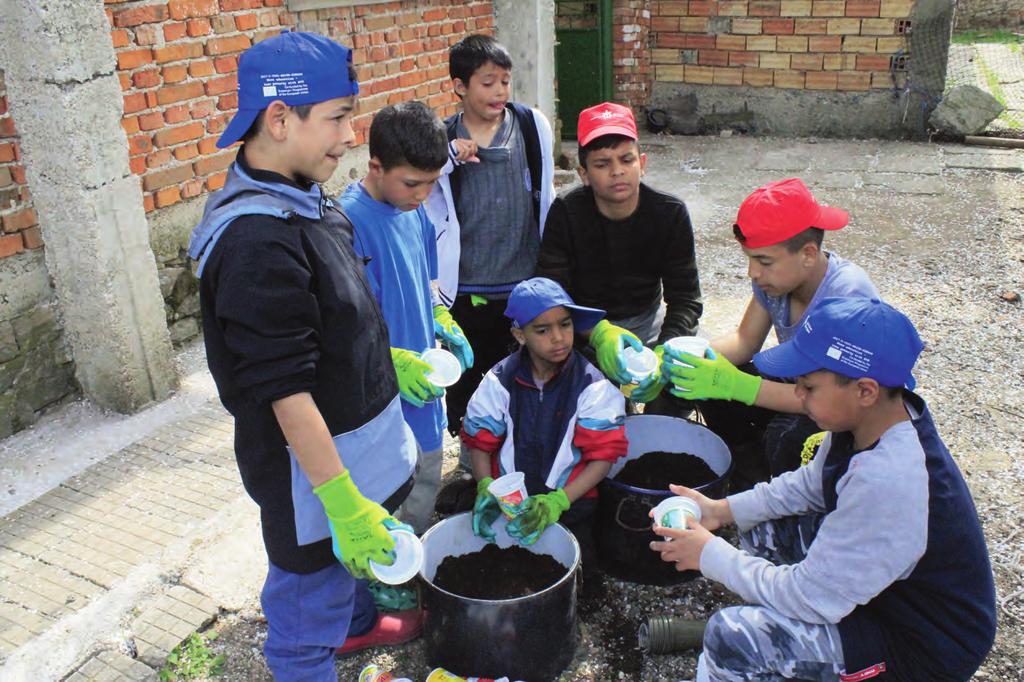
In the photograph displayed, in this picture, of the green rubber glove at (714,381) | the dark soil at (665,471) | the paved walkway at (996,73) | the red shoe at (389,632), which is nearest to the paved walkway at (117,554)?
the red shoe at (389,632)

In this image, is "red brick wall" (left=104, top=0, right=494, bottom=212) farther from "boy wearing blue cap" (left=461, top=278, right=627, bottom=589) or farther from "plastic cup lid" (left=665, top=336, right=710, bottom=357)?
"plastic cup lid" (left=665, top=336, right=710, bottom=357)

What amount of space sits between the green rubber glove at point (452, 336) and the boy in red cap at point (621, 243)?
0.47m

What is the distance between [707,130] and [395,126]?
8.07 metres

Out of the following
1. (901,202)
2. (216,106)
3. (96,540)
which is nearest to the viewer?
(96,540)

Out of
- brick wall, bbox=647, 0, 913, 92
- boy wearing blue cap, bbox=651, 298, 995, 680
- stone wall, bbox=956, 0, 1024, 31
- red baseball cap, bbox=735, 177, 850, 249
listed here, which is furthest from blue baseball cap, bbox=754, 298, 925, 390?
stone wall, bbox=956, 0, 1024, 31

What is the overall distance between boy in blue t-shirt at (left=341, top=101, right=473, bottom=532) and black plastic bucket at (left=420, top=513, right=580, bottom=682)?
44cm

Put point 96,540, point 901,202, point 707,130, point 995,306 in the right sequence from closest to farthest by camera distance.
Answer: point 96,540
point 995,306
point 901,202
point 707,130

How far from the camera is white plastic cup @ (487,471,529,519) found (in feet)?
8.77

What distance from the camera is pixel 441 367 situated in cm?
266

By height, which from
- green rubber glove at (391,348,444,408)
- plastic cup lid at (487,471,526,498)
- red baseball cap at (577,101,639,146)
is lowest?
plastic cup lid at (487,471,526,498)

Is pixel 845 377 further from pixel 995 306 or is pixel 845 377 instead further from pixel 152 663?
pixel 995 306

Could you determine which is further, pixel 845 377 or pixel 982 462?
pixel 982 462

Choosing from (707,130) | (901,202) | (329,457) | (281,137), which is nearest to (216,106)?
(281,137)

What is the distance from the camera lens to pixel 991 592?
2072mm
